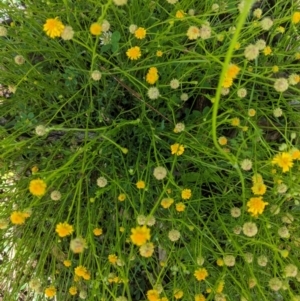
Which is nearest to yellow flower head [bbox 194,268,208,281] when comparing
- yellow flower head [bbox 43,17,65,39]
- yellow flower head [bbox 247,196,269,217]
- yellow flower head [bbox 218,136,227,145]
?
yellow flower head [bbox 247,196,269,217]

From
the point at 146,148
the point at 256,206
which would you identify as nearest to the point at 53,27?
the point at 146,148

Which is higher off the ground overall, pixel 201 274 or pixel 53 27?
pixel 53 27

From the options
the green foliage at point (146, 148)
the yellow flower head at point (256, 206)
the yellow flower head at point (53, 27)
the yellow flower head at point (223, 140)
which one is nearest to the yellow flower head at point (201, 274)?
the green foliage at point (146, 148)

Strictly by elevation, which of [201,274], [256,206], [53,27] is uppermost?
[53,27]

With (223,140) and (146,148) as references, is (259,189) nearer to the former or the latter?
(223,140)

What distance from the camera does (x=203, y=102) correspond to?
3.70 ft

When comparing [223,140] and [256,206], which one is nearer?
[256,206]

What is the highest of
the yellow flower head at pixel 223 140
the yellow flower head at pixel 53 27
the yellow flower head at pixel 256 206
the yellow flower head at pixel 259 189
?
the yellow flower head at pixel 53 27

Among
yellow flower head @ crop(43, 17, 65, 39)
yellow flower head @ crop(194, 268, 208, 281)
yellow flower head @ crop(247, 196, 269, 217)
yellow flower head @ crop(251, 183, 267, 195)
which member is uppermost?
yellow flower head @ crop(43, 17, 65, 39)

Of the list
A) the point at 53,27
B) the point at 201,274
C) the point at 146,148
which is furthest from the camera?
the point at 146,148

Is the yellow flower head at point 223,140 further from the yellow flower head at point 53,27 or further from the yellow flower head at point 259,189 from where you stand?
the yellow flower head at point 53,27

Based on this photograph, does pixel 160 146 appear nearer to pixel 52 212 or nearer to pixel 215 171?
pixel 215 171

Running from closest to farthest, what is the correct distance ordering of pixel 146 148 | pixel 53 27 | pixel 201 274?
1. pixel 53 27
2. pixel 201 274
3. pixel 146 148

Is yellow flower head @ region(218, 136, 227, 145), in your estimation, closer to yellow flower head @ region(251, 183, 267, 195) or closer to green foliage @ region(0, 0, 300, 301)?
green foliage @ region(0, 0, 300, 301)
